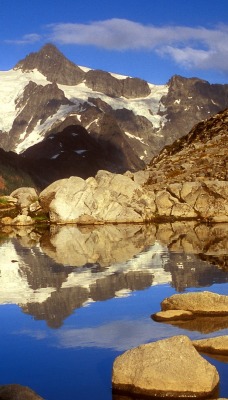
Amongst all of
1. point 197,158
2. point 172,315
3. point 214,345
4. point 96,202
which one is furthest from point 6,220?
point 214,345

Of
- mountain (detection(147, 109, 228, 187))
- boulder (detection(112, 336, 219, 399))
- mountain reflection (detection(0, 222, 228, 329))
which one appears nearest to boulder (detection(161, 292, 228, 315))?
mountain reflection (detection(0, 222, 228, 329))

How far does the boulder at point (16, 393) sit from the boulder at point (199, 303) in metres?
13.7

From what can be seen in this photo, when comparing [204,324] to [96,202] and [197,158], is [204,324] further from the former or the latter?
[197,158]

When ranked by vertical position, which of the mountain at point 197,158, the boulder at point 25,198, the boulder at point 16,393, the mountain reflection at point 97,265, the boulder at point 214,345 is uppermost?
the mountain at point 197,158

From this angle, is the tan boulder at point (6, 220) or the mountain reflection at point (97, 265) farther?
the tan boulder at point (6, 220)

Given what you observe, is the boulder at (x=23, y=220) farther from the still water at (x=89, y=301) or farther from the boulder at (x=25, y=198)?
the still water at (x=89, y=301)

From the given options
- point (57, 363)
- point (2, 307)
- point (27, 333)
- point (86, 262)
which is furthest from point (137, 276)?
point (57, 363)

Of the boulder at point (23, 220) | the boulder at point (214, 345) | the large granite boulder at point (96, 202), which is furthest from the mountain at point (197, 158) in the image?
the boulder at point (214, 345)

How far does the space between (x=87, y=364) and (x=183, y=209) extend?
75816 mm

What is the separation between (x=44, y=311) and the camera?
3111 cm

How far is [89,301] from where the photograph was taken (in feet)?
110

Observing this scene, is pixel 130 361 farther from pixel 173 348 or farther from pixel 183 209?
pixel 183 209

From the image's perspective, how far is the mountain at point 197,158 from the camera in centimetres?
10931

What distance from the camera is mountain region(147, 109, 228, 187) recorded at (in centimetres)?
10931
